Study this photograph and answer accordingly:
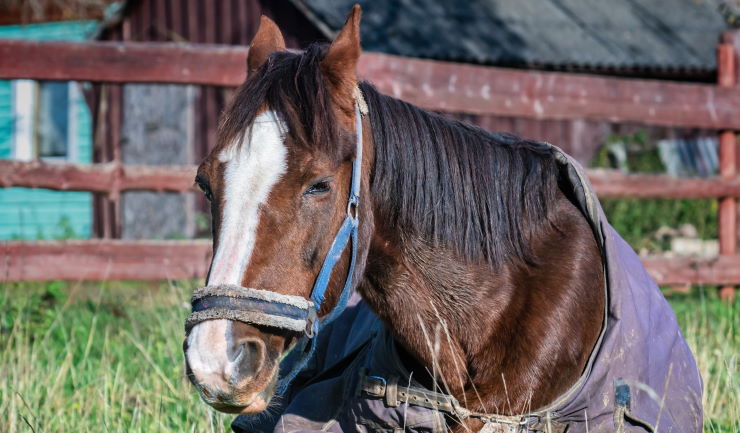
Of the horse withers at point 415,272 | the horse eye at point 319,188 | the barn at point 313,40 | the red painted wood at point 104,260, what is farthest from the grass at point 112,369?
the barn at point 313,40

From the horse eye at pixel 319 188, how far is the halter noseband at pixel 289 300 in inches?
3.6

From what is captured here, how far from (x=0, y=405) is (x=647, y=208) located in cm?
864

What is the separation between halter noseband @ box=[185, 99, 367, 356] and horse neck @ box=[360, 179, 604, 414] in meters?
0.19

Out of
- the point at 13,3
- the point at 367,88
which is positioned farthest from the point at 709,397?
the point at 13,3

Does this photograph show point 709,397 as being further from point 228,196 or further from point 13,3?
point 13,3

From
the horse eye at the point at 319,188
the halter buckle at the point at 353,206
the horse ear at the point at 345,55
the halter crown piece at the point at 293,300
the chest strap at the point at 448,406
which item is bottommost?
the chest strap at the point at 448,406

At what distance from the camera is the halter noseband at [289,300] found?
2.08 m

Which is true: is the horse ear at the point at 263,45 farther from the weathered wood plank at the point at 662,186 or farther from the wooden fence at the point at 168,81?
the weathered wood plank at the point at 662,186

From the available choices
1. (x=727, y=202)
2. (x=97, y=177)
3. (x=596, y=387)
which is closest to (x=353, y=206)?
(x=596, y=387)

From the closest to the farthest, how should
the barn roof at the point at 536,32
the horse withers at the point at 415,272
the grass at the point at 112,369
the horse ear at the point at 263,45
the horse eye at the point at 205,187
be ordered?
the horse withers at the point at 415,272 → the horse eye at the point at 205,187 → the horse ear at the point at 263,45 → the grass at the point at 112,369 → the barn roof at the point at 536,32

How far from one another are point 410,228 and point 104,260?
293cm

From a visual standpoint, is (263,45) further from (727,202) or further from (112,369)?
(727,202)

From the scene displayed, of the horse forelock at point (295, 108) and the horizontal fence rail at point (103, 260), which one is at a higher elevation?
the horse forelock at point (295, 108)

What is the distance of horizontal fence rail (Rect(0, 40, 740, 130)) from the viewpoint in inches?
196
